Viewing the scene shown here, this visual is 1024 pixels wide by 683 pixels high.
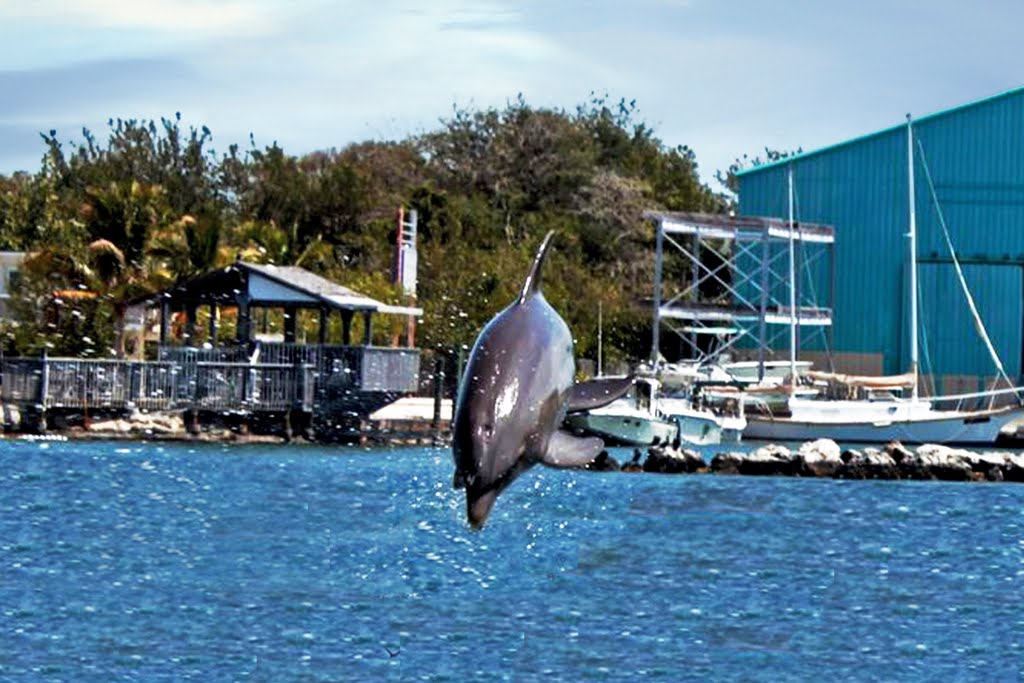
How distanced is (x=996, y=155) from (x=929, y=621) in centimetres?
5205

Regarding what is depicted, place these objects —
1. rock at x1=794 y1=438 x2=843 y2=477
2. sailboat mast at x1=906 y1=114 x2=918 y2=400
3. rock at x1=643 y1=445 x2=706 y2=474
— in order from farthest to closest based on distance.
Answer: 1. sailboat mast at x1=906 y1=114 x2=918 y2=400
2. rock at x1=794 y1=438 x2=843 y2=477
3. rock at x1=643 y1=445 x2=706 y2=474

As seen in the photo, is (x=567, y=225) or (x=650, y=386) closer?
(x=650, y=386)

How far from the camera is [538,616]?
98.3 ft

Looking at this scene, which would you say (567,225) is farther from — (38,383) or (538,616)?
(538,616)

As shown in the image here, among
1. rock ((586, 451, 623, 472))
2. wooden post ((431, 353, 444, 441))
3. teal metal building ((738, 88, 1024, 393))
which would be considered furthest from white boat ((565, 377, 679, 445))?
teal metal building ((738, 88, 1024, 393))

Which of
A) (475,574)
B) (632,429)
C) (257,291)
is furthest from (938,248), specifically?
(475,574)

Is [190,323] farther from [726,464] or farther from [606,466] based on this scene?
[726,464]

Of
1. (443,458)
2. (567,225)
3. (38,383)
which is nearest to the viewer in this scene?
(38,383)

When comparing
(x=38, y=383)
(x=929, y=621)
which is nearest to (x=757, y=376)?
(x=38, y=383)

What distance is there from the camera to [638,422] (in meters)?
67.7

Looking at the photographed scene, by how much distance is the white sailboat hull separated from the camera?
74625 millimetres

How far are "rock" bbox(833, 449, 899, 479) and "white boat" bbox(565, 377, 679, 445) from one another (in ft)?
26.6

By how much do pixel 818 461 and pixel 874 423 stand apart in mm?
15922

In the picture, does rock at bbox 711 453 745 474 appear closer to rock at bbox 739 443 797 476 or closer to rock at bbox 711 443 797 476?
rock at bbox 711 443 797 476
